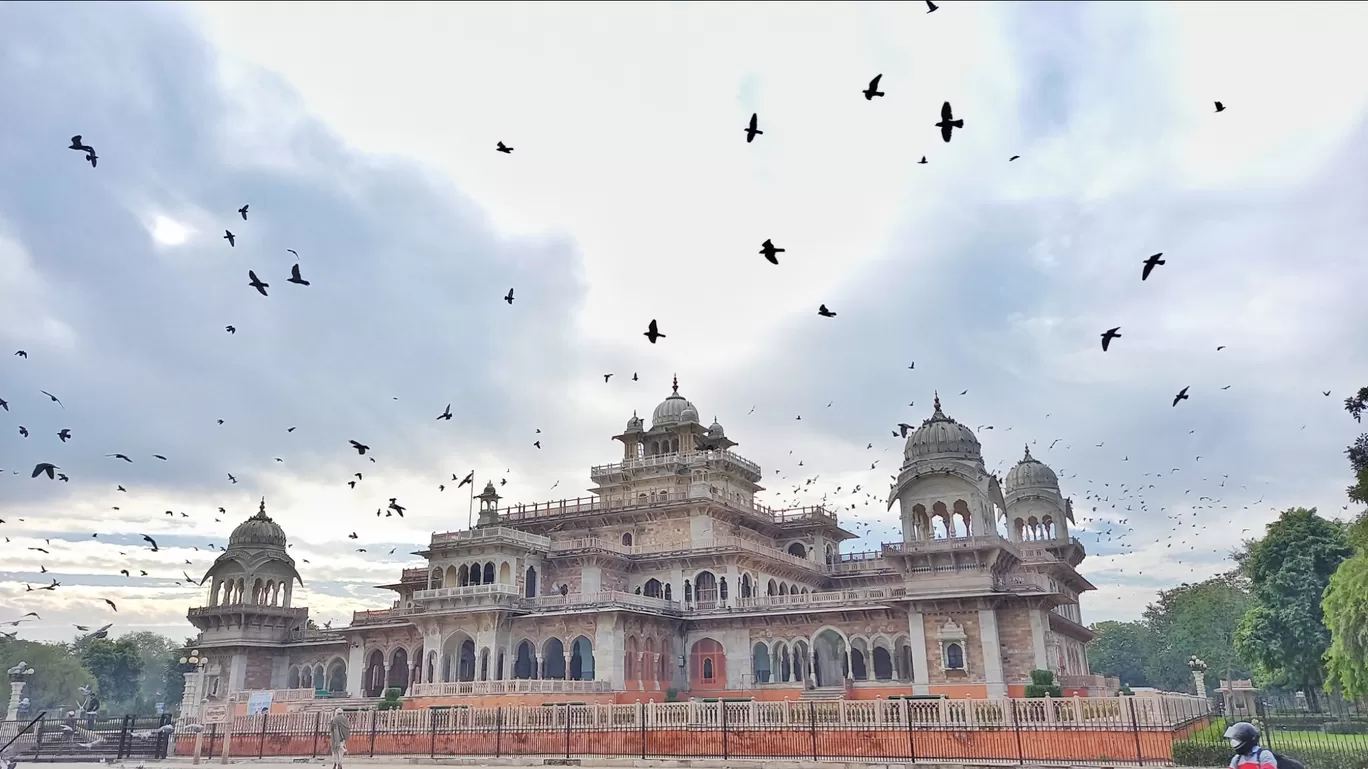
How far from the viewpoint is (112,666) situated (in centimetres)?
8819

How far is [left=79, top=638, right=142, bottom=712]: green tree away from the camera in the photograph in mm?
87000

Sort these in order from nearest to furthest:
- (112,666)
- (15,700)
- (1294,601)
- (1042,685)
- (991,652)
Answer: (1042,685)
(991,652)
(15,700)
(1294,601)
(112,666)

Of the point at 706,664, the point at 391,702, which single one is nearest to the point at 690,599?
the point at 706,664

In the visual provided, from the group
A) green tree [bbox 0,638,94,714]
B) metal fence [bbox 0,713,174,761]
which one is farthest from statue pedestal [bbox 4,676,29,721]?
green tree [bbox 0,638,94,714]

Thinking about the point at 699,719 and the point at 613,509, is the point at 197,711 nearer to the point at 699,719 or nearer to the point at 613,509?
the point at 613,509

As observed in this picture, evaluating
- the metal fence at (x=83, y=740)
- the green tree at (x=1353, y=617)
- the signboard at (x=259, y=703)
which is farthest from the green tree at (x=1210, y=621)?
the metal fence at (x=83, y=740)

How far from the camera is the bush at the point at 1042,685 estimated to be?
31.5 metres

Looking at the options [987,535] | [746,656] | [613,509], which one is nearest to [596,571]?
[613,509]

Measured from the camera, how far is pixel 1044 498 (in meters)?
52.9

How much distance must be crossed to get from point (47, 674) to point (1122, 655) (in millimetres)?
104590

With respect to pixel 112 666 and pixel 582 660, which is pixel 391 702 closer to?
pixel 582 660

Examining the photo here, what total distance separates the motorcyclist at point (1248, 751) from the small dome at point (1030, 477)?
46.8 m

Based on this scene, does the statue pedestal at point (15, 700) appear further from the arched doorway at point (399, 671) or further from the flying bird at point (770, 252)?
the flying bird at point (770, 252)

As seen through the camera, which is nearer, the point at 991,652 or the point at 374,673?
the point at 991,652
